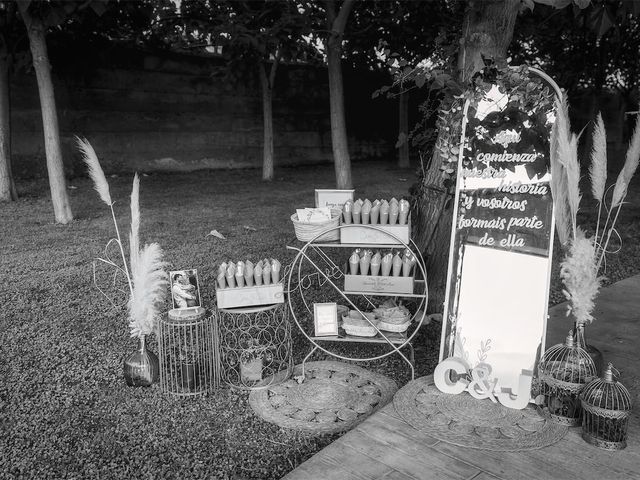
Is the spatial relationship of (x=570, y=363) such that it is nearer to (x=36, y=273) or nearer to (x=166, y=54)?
(x=36, y=273)

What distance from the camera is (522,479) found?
225cm

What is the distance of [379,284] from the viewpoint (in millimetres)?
3342

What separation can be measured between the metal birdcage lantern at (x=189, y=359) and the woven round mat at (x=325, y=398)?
1.05 feet

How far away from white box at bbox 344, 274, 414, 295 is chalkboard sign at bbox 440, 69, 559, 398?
29 cm

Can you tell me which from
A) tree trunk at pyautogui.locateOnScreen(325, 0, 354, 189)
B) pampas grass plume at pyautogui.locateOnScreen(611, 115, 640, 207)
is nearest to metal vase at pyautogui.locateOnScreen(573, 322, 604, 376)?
pampas grass plume at pyautogui.locateOnScreen(611, 115, 640, 207)

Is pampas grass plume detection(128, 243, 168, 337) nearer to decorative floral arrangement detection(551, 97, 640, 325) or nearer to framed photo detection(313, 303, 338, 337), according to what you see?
framed photo detection(313, 303, 338, 337)

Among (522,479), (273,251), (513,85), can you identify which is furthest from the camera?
(273,251)

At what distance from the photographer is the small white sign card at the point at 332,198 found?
350 centimetres

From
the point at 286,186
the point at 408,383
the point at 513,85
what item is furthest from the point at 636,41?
the point at 408,383

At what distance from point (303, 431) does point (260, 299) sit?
801mm

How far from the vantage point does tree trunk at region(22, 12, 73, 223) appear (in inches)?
269

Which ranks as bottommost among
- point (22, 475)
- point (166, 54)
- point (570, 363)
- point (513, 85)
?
point (22, 475)

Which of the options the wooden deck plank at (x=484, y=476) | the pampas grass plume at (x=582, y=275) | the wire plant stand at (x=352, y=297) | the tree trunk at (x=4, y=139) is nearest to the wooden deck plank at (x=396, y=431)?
the wooden deck plank at (x=484, y=476)

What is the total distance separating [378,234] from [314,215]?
42cm
